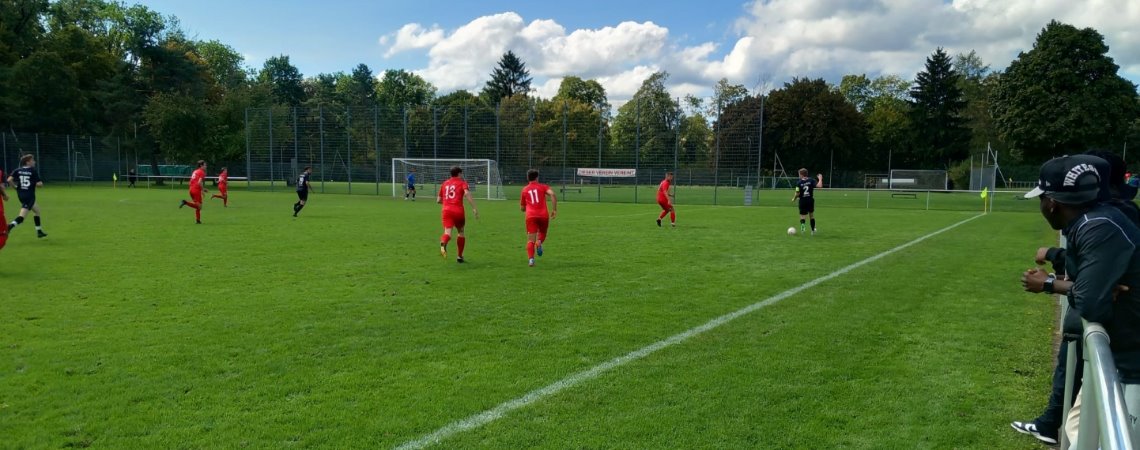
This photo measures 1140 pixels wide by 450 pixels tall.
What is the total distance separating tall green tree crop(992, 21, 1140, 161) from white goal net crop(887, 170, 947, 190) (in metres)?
8.80

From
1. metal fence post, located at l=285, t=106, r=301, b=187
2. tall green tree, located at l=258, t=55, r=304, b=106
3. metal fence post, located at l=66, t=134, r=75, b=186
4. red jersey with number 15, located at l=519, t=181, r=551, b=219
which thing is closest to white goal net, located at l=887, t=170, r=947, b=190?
metal fence post, located at l=285, t=106, r=301, b=187

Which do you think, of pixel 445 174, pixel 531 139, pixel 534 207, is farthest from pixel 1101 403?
pixel 531 139

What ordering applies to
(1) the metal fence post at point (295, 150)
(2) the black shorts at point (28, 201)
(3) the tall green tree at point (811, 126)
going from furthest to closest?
(3) the tall green tree at point (811, 126), (1) the metal fence post at point (295, 150), (2) the black shorts at point (28, 201)

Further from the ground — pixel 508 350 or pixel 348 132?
pixel 348 132

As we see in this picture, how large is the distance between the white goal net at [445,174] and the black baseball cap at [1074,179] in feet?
127

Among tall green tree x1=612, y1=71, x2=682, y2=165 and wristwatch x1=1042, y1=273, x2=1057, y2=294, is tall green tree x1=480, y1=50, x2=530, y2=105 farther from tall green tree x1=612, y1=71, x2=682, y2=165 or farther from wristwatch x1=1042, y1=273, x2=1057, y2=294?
wristwatch x1=1042, y1=273, x2=1057, y2=294

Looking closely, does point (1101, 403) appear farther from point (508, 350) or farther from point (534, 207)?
point (534, 207)

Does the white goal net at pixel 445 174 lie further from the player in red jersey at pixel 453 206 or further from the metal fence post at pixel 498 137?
the player in red jersey at pixel 453 206

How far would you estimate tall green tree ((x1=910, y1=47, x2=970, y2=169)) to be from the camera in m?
74.2

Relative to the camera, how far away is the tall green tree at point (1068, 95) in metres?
40.2

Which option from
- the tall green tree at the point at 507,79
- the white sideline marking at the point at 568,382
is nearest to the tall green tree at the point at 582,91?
the tall green tree at the point at 507,79

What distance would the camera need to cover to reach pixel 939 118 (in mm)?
74500

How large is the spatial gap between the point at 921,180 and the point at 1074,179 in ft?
185

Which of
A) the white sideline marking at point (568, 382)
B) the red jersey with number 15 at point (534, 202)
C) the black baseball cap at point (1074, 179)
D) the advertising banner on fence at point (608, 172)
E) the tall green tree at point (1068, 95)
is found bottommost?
the white sideline marking at point (568, 382)
